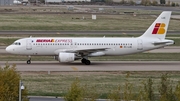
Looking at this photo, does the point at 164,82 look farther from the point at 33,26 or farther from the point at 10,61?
the point at 33,26

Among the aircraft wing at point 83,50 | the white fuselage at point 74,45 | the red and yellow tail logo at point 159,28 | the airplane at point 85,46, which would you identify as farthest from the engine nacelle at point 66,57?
the red and yellow tail logo at point 159,28

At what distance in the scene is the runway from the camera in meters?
52.4

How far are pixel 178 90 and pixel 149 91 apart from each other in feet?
5.60

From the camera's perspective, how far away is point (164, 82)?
29.1 m

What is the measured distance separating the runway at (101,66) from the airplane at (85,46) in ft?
2.85

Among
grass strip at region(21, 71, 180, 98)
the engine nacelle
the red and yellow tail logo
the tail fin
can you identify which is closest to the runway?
the engine nacelle

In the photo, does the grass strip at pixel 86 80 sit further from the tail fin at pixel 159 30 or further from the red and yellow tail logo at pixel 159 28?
the red and yellow tail logo at pixel 159 28

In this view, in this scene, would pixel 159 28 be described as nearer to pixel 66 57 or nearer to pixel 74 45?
pixel 74 45

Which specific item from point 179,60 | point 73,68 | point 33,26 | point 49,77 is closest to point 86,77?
point 49,77

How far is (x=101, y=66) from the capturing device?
54.9 meters

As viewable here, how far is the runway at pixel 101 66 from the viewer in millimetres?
52438

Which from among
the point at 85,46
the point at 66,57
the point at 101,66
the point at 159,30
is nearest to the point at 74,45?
the point at 85,46

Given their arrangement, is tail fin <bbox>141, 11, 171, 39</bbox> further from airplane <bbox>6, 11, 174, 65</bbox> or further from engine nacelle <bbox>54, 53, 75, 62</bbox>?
engine nacelle <bbox>54, 53, 75, 62</bbox>

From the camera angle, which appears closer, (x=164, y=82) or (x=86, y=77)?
(x=164, y=82)
